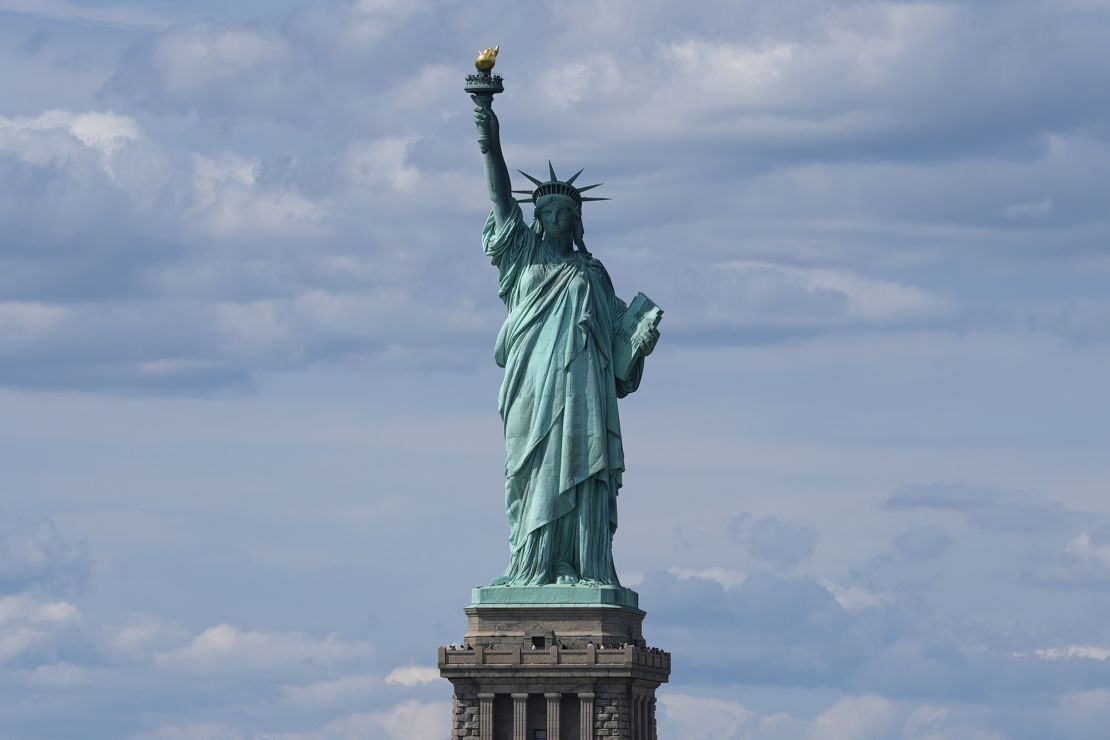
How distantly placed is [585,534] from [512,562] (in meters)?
1.98

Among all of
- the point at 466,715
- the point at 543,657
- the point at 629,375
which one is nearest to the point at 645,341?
the point at 629,375

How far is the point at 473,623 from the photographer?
103 m

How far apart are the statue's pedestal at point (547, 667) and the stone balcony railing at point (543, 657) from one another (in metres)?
0.02

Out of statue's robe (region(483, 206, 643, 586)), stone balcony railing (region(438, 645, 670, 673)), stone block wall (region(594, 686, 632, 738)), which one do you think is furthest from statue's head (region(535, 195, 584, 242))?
stone block wall (region(594, 686, 632, 738))

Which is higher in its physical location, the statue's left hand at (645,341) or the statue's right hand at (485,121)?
the statue's right hand at (485,121)

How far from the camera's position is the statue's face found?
10462cm

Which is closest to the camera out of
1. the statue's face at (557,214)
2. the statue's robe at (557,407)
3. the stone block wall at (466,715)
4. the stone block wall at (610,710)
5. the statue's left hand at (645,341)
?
the stone block wall at (610,710)

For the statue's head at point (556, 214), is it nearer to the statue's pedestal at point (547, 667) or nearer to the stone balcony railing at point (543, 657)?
the statue's pedestal at point (547, 667)

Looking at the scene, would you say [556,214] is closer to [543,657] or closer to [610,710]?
[543,657]

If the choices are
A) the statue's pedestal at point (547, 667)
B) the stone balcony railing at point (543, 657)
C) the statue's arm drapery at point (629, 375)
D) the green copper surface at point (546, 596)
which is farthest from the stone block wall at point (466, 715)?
the statue's arm drapery at point (629, 375)

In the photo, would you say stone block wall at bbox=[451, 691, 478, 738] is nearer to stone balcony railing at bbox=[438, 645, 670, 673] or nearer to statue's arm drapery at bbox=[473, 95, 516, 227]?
stone balcony railing at bbox=[438, 645, 670, 673]

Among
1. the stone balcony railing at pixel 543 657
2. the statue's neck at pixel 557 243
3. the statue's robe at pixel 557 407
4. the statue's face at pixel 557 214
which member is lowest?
the stone balcony railing at pixel 543 657

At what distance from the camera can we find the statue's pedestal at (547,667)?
101375mm

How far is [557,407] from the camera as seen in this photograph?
103750 mm
